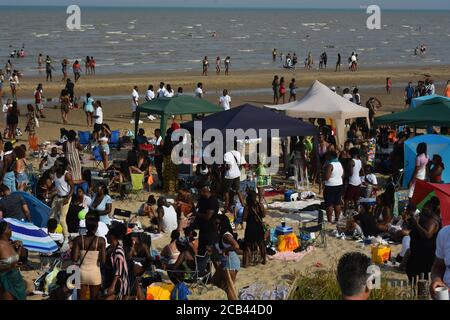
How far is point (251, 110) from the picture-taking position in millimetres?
14641

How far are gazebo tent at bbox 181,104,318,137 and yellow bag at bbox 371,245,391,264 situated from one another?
4.00 metres

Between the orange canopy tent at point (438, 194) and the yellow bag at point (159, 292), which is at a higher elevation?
the orange canopy tent at point (438, 194)

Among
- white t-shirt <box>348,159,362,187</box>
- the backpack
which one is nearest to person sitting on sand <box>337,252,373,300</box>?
the backpack

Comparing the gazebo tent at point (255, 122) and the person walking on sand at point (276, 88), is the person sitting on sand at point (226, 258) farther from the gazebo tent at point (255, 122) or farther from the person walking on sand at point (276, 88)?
the person walking on sand at point (276, 88)

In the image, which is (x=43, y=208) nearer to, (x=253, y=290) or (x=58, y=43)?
(x=253, y=290)

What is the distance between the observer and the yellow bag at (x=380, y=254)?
10.6 meters

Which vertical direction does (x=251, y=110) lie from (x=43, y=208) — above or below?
above

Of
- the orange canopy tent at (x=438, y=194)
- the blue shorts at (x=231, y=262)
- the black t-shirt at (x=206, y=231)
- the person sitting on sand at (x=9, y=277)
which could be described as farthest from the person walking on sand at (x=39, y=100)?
the person sitting on sand at (x=9, y=277)

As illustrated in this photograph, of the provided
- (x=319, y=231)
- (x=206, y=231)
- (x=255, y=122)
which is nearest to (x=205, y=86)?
(x=255, y=122)

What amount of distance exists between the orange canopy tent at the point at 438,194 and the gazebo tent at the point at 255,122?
3.30 m

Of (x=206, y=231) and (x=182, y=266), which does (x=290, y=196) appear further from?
(x=182, y=266)

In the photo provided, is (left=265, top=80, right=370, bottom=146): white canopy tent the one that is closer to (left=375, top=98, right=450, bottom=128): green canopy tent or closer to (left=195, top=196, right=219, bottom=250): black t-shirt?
(left=375, top=98, right=450, bottom=128): green canopy tent
